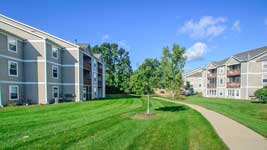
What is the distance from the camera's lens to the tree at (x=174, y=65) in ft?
112

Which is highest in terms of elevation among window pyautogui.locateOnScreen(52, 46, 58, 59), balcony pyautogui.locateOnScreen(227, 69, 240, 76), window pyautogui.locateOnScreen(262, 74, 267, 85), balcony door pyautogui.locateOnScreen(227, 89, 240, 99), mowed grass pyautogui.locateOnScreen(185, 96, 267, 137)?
window pyautogui.locateOnScreen(52, 46, 58, 59)

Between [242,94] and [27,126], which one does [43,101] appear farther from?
[242,94]

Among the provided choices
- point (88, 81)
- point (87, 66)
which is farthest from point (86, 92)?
point (87, 66)

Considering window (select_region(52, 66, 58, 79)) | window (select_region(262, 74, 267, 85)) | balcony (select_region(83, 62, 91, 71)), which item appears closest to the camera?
window (select_region(52, 66, 58, 79))

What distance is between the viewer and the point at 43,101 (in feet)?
77.2

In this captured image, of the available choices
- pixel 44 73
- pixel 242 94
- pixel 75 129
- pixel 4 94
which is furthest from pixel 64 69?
pixel 242 94

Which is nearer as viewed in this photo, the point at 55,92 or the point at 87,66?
the point at 55,92

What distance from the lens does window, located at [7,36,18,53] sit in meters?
21.2

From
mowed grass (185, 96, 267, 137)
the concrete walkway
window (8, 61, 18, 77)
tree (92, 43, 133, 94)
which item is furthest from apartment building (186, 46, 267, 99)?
window (8, 61, 18, 77)

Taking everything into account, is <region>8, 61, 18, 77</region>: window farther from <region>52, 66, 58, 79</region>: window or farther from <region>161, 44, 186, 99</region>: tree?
<region>161, 44, 186, 99</region>: tree

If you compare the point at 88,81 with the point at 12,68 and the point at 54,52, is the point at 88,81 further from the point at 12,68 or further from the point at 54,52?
the point at 12,68

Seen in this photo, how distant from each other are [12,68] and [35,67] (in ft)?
8.14

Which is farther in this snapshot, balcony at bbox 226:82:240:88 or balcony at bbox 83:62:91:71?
balcony at bbox 226:82:240:88

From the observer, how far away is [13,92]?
21.7 m
